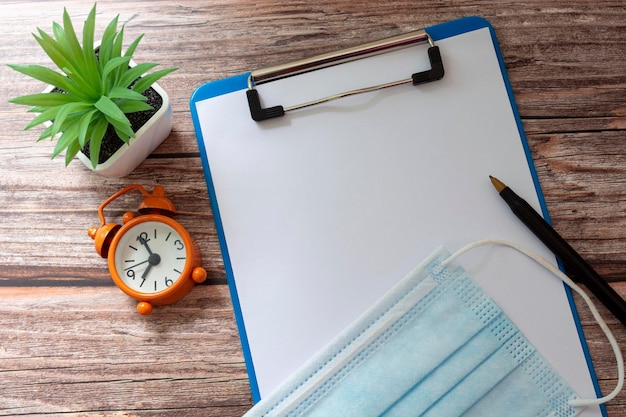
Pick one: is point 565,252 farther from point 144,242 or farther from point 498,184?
point 144,242

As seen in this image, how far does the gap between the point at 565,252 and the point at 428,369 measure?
199 mm

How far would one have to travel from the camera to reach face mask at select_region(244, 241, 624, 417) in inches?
26.4

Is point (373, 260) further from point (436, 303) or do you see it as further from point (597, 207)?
point (597, 207)

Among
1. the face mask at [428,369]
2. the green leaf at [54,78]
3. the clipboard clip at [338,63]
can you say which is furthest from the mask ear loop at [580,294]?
the green leaf at [54,78]

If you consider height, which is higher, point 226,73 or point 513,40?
point 513,40

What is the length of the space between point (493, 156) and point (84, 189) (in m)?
0.48

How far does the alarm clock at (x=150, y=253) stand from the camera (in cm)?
70

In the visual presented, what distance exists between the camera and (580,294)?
70 cm

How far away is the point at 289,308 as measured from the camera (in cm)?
71

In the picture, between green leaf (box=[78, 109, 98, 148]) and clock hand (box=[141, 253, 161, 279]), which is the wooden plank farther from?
green leaf (box=[78, 109, 98, 148])

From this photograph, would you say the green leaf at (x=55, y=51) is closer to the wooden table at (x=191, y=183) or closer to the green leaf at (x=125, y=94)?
the green leaf at (x=125, y=94)

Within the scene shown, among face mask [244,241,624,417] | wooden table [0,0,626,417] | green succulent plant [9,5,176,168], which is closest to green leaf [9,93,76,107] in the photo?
green succulent plant [9,5,176,168]

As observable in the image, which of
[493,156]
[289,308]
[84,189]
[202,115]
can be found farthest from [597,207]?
[84,189]

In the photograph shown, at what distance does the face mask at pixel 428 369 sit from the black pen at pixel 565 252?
0.7 inches
